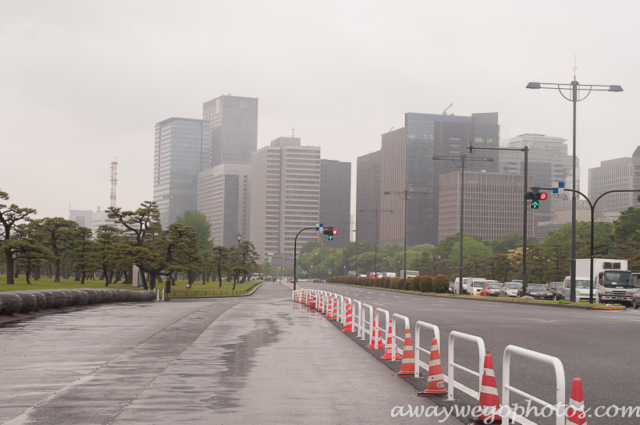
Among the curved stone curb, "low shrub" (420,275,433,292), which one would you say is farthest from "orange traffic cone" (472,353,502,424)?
"low shrub" (420,275,433,292)

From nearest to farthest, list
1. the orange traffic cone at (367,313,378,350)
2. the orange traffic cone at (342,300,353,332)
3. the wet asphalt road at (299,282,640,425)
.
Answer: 1. the wet asphalt road at (299,282,640,425)
2. the orange traffic cone at (367,313,378,350)
3. the orange traffic cone at (342,300,353,332)

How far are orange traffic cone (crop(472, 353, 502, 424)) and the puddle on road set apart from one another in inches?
130

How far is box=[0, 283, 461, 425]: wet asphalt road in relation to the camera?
29.2 ft

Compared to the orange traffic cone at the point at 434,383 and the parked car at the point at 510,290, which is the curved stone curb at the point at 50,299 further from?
the parked car at the point at 510,290

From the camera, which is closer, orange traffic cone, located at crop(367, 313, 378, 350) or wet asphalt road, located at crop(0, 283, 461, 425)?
wet asphalt road, located at crop(0, 283, 461, 425)

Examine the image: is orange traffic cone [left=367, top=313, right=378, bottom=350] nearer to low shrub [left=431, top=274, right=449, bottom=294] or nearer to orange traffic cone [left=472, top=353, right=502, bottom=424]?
orange traffic cone [left=472, top=353, right=502, bottom=424]

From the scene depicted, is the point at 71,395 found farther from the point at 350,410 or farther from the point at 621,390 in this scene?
the point at 621,390

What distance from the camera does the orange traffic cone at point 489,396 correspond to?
25.5ft

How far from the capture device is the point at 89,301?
126 ft

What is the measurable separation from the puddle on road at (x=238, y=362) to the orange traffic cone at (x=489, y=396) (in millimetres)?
3299

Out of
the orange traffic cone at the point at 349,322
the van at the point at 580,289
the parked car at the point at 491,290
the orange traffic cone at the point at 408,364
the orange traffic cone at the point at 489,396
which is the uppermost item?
the orange traffic cone at the point at 489,396

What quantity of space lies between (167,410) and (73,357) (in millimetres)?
6664

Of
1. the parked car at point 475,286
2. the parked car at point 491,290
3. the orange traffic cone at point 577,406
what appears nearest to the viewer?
the orange traffic cone at point 577,406

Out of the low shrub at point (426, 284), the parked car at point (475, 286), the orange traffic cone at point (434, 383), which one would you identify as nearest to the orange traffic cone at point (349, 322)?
the orange traffic cone at point (434, 383)
